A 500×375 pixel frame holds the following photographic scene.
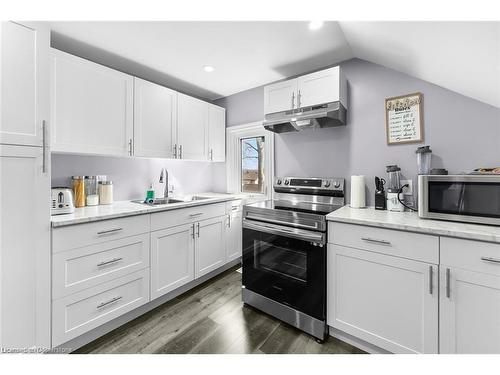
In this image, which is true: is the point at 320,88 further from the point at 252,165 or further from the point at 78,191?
the point at 78,191

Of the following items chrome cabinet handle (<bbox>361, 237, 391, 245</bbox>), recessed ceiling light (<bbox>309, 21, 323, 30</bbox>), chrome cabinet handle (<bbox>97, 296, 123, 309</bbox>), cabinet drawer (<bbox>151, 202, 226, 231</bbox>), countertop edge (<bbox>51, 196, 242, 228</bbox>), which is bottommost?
chrome cabinet handle (<bbox>97, 296, 123, 309</bbox>)

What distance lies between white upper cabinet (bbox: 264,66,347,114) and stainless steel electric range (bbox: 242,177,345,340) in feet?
2.59

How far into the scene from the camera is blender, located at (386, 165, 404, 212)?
174 centimetres

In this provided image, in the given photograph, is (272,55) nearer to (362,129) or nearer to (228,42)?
(228,42)

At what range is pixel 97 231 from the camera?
1558mm

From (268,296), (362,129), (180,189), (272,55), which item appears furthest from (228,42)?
(268,296)

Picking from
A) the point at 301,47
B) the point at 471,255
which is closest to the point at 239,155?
the point at 301,47

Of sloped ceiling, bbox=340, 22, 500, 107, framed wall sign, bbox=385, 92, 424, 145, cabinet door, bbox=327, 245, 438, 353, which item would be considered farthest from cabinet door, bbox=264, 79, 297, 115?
cabinet door, bbox=327, 245, 438, 353

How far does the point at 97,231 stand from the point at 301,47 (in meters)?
2.18

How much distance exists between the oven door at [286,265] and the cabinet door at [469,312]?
662mm

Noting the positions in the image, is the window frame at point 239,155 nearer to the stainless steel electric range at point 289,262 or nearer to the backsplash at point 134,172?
the backsplash at point 134,172

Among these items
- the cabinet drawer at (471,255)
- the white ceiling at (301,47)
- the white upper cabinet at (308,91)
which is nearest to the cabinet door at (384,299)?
the cabinet drawer at (471,255)

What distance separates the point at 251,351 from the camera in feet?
4.93

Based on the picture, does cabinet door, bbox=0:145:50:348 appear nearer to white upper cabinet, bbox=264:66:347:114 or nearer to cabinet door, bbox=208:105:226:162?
cabinet door, bbox=208:105:226:162
